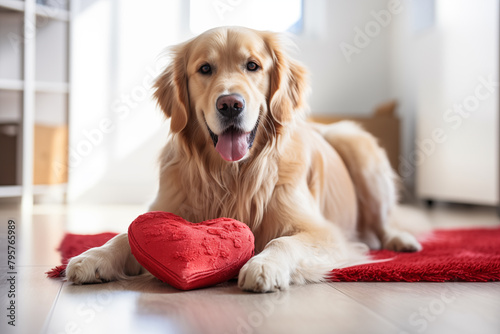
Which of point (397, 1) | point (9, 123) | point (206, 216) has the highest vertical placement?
point (397, 1)

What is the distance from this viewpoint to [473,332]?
107 centimetres

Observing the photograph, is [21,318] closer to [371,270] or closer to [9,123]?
[371,270]

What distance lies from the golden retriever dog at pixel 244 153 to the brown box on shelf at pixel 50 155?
2.86 meters

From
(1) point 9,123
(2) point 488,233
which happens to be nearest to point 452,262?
(2) point 488,233

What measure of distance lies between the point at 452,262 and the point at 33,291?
1.32 meters

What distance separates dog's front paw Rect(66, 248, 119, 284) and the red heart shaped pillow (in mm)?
113

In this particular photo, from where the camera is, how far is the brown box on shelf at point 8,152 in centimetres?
419

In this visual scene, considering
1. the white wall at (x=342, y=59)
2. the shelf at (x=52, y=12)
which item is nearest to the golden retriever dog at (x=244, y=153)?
the shelf at (x=52, y=12)

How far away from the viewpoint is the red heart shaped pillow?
1387 millimetres

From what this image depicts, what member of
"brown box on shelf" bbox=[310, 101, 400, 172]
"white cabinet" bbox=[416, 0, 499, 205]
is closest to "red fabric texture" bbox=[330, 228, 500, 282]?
"white cabinet" bbox=[416, 0, 499, 205]

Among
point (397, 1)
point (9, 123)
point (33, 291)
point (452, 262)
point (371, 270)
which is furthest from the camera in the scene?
point (397, 1)

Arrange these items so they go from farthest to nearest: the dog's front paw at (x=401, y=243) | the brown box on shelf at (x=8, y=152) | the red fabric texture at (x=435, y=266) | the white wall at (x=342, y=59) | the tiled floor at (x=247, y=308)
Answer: the white wall at (x=342, y=59)
the brown box on shelf at (x=8, y=152)
the dog's front paw at (x=401, y=243)
the red fabric texture at (x=435, y=266)
the tiled floor at (x=247, y=308)

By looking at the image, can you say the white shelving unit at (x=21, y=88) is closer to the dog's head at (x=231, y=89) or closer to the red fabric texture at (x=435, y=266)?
the dog's head at (x=231, y=89)

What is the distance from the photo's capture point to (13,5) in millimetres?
4141
